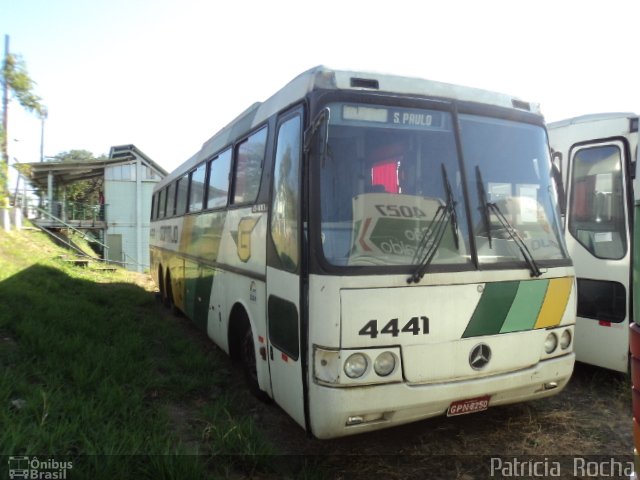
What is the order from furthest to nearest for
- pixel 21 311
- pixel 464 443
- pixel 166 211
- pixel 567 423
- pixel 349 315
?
pixel 166 211 < pixel 21 311 < pixel 567 423 < pixel 464 443 < pixel 349 315

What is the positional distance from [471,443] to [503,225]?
1.83m

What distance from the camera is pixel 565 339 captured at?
153 inches

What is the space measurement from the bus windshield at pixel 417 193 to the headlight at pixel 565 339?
0.65 m

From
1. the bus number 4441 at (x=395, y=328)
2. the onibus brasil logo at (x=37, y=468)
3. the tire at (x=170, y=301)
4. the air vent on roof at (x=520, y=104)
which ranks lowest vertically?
the onibus brasil logo at (x=37, y=468)

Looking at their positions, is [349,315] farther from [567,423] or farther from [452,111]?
[567,423]

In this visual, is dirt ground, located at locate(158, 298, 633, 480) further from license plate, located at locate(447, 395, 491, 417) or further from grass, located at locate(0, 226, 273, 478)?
license plate, located at locate(447, 395, 491, 417)

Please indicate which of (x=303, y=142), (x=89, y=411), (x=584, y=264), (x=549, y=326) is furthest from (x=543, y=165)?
(x=89, y=411)

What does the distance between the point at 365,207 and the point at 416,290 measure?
676 millimetres

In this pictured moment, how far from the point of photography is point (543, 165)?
4.07 metres

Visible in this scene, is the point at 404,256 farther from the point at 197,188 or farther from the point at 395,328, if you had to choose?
the point at 197,188

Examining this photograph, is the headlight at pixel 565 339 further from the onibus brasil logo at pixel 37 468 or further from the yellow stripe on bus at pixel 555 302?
the onibus brasil logo at pixel 37 468

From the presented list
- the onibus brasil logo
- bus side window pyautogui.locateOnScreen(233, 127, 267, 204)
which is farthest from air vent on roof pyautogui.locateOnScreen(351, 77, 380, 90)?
the onibus brasil logo

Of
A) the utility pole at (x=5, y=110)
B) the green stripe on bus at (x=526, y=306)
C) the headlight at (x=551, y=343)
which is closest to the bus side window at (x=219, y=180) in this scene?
the utility pole at (x=5, y=110)

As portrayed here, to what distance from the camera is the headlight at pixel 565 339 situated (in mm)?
3854
